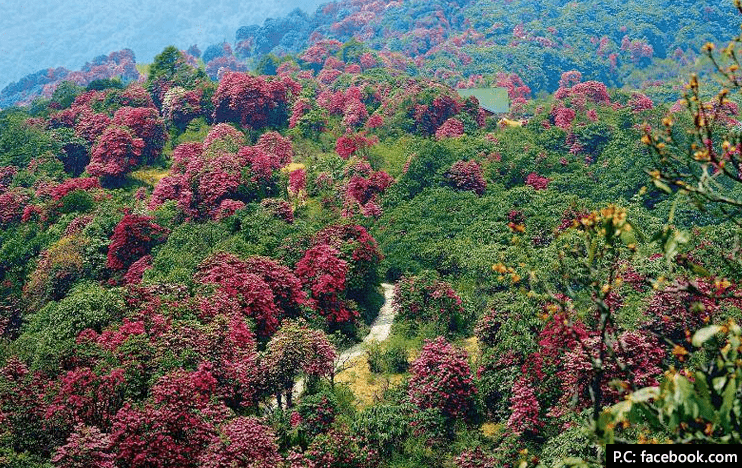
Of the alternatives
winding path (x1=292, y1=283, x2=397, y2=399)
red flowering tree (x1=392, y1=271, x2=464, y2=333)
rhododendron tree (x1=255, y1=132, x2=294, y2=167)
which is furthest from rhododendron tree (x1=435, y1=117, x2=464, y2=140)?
red flowering tree (x1=392, y1=271, x2=464, y2=333)

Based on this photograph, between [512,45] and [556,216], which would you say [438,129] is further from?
[512,45]

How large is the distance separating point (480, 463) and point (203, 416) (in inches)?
292

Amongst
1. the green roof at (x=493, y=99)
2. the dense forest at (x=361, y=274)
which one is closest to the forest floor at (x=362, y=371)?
the dense forest at (x=361, y=274)

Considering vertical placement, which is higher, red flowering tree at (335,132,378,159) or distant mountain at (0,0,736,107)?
red flowering tree at (335,132,378,159)

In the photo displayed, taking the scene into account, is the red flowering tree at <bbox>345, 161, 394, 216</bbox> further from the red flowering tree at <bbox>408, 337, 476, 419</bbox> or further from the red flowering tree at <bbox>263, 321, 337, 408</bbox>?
the red flowering tree at <bbox>408, 337, 476, 419</bbox>

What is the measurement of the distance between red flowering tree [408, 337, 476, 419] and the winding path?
12.9 ft

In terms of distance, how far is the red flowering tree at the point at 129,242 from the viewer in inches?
1273

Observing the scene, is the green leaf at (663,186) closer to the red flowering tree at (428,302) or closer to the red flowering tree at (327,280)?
the red flowering tree at (428,302)

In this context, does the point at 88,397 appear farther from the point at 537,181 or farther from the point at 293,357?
the point at 537,181

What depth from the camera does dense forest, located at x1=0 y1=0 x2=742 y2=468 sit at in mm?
9008

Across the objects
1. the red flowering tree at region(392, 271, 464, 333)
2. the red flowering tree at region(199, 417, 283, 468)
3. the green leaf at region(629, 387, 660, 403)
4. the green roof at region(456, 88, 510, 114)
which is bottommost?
the green roof at region(456, 88, 510, 114)

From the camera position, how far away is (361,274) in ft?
96.3

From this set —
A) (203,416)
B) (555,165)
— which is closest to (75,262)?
(203,416)

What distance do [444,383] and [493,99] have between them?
4213 centimetres
